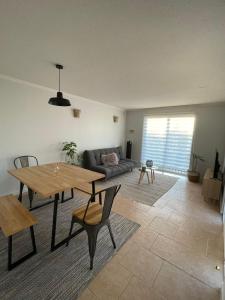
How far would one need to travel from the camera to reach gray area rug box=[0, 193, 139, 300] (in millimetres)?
1349

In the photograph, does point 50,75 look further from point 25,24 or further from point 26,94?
point 25,24

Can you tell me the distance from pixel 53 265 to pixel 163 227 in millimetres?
1586

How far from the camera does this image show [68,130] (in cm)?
398

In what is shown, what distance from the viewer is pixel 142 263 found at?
5.48 ft

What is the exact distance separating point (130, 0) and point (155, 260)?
8.03 feet

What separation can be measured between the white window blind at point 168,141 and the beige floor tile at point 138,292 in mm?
4171

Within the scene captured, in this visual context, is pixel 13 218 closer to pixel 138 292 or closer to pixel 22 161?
pixel 138 292

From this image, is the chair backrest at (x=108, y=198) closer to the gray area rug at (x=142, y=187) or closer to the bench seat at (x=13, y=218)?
the bench seat at (x=13, y=218)

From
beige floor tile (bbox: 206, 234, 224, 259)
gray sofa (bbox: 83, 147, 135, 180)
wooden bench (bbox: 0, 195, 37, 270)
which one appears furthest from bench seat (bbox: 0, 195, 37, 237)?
gray sofa (bbox: 83, 147, 135, 180)

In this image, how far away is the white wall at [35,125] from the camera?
288 cm

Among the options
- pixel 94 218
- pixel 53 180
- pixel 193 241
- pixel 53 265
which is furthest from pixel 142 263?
pixel 53 180

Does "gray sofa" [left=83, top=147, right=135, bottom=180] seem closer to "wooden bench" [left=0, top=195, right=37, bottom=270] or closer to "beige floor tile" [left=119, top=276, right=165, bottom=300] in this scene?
"wooden bench" [left=0, top=195, right=37, bottom=270]

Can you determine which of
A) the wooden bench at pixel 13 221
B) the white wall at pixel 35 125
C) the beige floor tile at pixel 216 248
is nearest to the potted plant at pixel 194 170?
the beige floor tile at pixel 216 248

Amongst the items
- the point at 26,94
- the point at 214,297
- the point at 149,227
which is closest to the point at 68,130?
the point at 26,94
